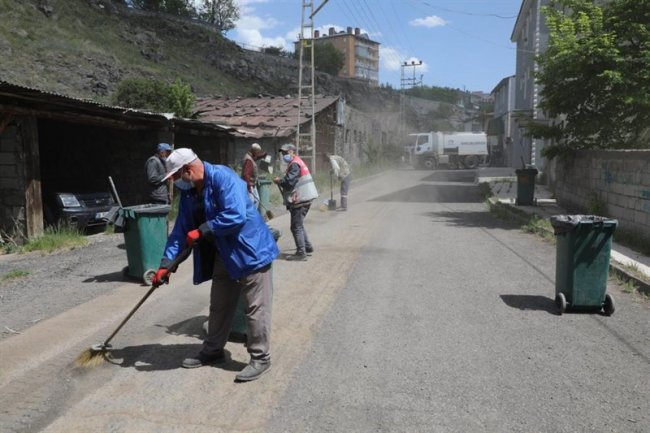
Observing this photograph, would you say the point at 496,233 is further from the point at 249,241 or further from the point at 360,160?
the point at 360,160

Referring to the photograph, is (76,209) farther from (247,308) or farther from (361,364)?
(361,364)

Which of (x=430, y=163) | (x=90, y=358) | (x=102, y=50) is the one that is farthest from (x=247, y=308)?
(x=430, y=163)

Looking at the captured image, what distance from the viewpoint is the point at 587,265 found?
5859 mm

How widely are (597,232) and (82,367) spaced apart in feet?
16.8

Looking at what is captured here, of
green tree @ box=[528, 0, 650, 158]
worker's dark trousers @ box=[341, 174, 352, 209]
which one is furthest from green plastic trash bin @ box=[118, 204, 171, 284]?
green tree @ box=[528, 0, 650, 158]

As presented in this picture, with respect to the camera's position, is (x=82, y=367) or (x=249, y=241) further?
(x=82, y=367)

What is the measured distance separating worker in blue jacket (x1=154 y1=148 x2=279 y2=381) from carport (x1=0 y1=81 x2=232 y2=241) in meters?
6.35

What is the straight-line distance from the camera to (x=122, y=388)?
405 centimetres

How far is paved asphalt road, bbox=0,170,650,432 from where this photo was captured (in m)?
3.56

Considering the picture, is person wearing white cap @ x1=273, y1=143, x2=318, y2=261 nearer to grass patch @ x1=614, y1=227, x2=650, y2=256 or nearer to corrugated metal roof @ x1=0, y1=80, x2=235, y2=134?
corrugated metal roof @ x1=0, y1=80, x2=235, y2=134

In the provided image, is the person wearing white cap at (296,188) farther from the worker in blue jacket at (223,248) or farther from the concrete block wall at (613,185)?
the concrete block wall at (613,185)

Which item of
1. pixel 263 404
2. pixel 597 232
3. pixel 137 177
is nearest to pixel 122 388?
pixel 263 404

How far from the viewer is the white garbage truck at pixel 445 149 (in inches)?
1735

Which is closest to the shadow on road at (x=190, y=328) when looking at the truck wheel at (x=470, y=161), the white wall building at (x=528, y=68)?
the white wall building at (x=528, y=68)
